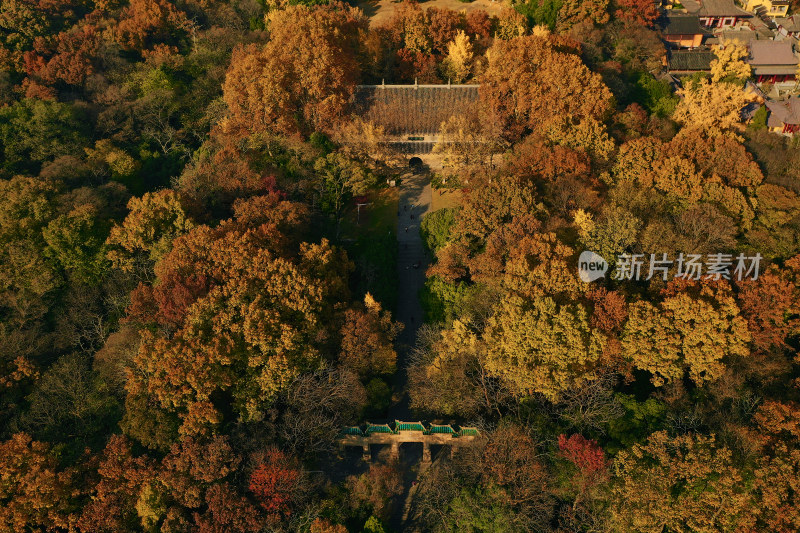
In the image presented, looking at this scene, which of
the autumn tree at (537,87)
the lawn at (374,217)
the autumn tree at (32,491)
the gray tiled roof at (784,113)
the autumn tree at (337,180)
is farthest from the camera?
the gray tiled roof at (784,113)

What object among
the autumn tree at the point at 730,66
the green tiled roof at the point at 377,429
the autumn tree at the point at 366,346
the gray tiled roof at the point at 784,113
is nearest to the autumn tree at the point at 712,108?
the gray tiled roof at the point at 784,113

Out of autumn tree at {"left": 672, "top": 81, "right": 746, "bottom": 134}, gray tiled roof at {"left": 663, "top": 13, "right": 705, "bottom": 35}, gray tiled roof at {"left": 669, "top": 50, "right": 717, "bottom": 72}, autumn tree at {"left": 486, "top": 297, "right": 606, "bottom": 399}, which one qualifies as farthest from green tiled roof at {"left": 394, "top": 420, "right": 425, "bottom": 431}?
gray tiled roof at {"left": 663, "top": 13, "right": 705, "bottom": 35}

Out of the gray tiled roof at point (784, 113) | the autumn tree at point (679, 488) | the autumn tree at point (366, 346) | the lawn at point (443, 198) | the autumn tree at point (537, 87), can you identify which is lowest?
the autumn tree at point (679, 488)

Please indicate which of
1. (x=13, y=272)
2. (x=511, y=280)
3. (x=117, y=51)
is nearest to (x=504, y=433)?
(x=511, y=280)

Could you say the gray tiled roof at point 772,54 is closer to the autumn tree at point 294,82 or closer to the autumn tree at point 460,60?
the autumn tree at point 460,60

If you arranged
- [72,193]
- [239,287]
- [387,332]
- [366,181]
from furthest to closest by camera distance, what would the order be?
[366,181], [72,193], [387,332], [239,287]

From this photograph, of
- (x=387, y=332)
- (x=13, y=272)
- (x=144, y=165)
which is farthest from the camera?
(x=144, y=165)

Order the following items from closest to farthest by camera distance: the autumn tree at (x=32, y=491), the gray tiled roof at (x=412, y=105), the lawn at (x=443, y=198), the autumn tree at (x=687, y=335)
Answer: the autumn tree at (x=32, y=491) → the autumn tree at (x=687, y=335) → the lawn at (x=443, y=198) → the gray tiled roof at (x=412, y=105)

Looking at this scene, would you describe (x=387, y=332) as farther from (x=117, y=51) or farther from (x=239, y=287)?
(x=117, y=51)
